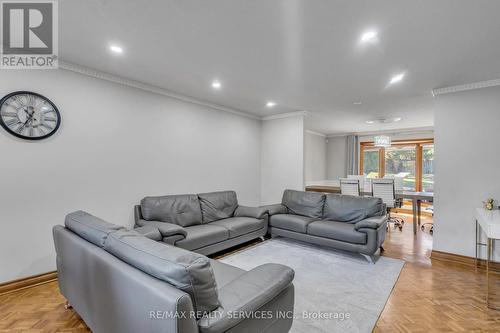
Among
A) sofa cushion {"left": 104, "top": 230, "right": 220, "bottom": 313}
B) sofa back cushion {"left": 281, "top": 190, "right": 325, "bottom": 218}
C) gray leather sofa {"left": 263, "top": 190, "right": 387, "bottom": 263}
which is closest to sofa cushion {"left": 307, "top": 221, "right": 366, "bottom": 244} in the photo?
gray leather sofa {"left": 263, "top": 190, "right": 387, "bottom": 263}

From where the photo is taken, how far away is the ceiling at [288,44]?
185cm

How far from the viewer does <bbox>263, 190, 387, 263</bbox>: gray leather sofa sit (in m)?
3.38

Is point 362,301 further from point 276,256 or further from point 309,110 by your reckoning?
point 309,110

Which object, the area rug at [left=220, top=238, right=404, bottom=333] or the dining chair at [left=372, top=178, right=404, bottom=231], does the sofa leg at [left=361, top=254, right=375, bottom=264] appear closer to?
the area rug at [left=220, top=238, right=404, bottom=333]

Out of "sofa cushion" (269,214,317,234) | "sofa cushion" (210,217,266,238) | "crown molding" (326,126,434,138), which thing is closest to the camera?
"sofa cushion" (210,217,266,238)

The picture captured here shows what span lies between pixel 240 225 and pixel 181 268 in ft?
8.73

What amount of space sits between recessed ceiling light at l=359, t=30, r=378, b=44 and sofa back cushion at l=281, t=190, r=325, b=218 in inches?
109

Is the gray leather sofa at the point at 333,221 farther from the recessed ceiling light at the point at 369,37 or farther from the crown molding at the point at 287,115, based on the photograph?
the recessed ceiling light at the point at 369,37

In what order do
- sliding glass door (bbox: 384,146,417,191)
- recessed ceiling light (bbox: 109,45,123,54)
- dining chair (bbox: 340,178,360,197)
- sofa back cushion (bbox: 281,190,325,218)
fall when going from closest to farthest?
recessed ceiling light (bbox: 109,45,123,54) → sofa back cushion (bbox: 281,190,325,218) → dining chair (bbox: 340,178,360,197) → sliding glass door (bbox: 384,146,417,191)

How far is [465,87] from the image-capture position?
341 centimetres

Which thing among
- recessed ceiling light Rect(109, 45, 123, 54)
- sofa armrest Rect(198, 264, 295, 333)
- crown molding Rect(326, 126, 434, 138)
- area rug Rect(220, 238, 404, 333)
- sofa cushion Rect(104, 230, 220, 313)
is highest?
recessed ceiling light Rect(109, 45, 123, 54)

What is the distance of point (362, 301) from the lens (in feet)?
7.89

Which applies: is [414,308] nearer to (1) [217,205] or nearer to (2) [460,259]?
(2) [460,259]

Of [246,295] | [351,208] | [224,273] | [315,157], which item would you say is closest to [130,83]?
[224,273]
